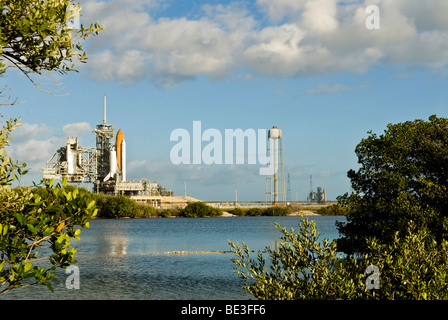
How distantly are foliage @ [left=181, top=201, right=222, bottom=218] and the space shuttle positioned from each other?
29.0 metres

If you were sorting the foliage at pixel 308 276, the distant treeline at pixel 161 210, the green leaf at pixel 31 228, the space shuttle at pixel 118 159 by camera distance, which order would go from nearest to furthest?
the green leaf at pixel 31 228
the foliage at pixel 308 276
the distant treeline at pixel 161 210
the space shuttle at pixel 118 159

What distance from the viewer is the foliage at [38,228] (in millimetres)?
6219

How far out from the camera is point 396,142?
30562 millimetres

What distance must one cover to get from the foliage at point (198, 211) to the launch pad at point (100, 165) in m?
20.9

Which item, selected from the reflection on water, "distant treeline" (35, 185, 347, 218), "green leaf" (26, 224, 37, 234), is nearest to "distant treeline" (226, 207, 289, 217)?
"distant treeline" (35, 185, 347, 218)

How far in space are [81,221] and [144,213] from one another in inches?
6476

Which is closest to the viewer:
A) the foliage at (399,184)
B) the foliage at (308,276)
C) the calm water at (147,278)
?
the foliage at (308,276)

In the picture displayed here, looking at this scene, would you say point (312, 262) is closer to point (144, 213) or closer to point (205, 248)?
point (205, 248)

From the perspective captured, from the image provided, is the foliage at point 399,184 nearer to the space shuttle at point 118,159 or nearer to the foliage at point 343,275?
the foliage at point 343,275

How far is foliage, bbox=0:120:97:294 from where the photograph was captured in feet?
20.4

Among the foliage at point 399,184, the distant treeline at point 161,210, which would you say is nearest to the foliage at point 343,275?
the foliage at point 399,184

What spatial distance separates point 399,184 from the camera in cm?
2909

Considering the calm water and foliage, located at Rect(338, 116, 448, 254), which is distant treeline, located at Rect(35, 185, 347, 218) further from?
foliage, located at Rect(338, 116, 448, 254)

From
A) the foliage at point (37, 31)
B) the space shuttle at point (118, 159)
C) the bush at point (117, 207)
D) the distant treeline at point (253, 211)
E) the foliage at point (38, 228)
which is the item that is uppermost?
the space shuttle at point (118, 159)
